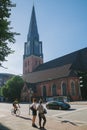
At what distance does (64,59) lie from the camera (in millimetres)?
69000

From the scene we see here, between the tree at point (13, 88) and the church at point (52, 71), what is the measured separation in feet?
5.53

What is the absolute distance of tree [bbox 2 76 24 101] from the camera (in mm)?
60013

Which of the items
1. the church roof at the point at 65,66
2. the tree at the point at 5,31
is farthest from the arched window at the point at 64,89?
the tree at the point at 5,31

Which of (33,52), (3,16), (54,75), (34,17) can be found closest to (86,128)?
(3,16)

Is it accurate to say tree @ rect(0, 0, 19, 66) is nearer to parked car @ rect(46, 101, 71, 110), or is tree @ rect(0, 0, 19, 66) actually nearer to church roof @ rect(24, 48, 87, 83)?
parked car @ rect(46, 101, 71, 110)

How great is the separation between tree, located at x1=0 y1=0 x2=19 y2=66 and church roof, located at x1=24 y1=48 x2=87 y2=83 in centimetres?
4178

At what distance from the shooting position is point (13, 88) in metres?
60.1

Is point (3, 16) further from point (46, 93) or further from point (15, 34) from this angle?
point (46, 93)

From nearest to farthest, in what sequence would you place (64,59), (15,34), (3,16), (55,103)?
(3,16) < (15,34) < (55,103) < (64,59)

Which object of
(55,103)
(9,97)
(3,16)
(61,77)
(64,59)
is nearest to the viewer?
(3,16)

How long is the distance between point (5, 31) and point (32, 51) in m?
69.6

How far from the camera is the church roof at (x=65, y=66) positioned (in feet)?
192

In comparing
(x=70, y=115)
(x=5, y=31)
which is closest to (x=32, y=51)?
(x=70, y=115)

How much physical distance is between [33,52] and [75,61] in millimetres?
26869
